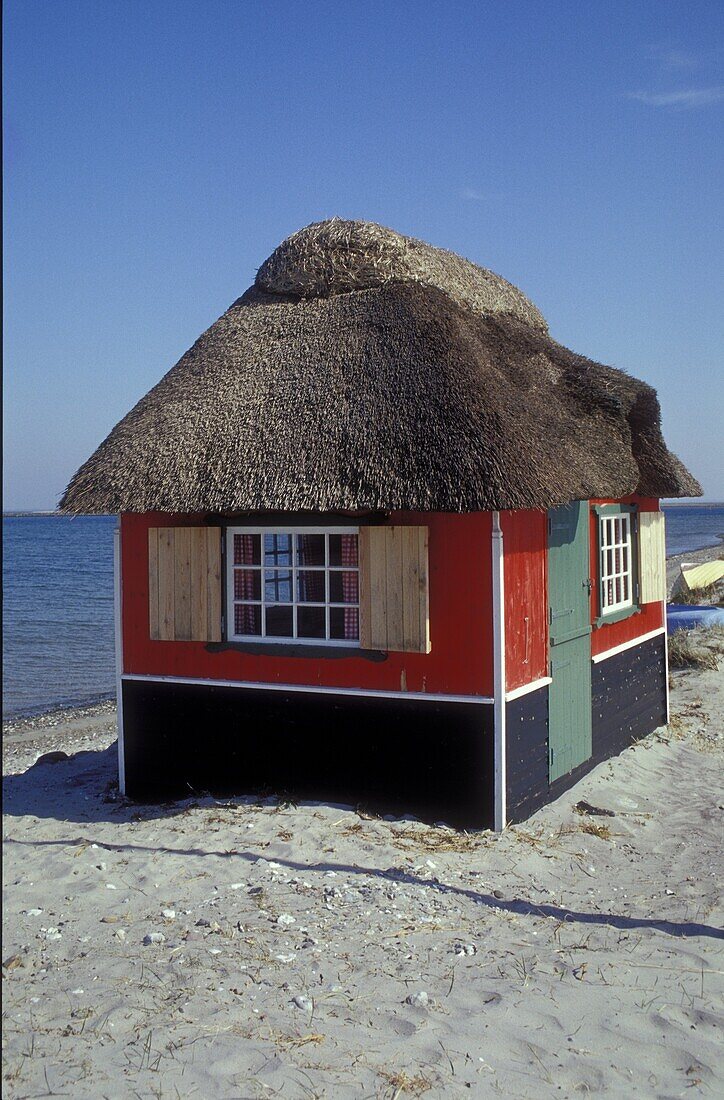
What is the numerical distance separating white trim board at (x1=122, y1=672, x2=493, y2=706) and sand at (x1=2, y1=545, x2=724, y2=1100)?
86cm

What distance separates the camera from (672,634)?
14.4 meters

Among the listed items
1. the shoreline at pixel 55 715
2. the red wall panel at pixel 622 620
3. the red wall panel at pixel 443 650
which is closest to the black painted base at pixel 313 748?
the red wall panel at pixel 443 650

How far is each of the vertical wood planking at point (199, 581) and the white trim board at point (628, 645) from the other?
3.49 meters

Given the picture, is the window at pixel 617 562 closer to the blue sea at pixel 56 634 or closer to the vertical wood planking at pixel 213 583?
the vertical wood planking at pixel 213 583

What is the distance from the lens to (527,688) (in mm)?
6898

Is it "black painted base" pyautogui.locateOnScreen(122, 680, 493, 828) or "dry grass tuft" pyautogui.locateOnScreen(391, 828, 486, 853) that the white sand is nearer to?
"dry grass tuft" pyautogui.locateOnScreen(391, 828, 486, 853)

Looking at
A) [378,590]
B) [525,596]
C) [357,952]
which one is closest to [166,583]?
[378,590]

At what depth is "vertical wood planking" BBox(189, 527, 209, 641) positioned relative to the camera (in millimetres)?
7254

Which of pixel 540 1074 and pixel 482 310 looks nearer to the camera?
pixel 540 1074

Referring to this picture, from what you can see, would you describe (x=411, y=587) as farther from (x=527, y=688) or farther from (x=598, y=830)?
(x=598, y=830)

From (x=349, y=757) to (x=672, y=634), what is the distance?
8.86 metres

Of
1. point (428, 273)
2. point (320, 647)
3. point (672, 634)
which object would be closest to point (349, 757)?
point (320, 647)

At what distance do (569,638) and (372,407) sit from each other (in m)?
2.62

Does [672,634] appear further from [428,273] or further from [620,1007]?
[620,1007]
